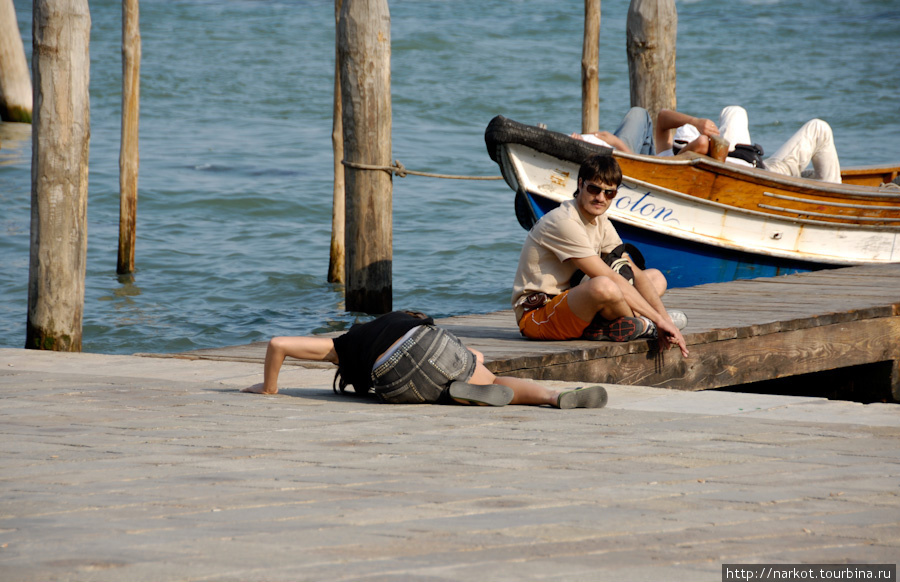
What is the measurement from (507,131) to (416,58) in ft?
77.9

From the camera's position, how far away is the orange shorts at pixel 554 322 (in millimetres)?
6285

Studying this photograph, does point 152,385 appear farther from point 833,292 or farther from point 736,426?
point 833,292

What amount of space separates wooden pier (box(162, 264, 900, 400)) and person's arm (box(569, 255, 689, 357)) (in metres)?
0.25

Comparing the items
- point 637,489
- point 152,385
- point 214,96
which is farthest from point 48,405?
point 214,96

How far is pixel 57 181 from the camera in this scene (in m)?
7.70

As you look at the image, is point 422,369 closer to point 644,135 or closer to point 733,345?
point 733,345

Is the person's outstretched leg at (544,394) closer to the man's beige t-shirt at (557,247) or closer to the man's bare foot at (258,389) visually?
the man's bare foot at (258,389)

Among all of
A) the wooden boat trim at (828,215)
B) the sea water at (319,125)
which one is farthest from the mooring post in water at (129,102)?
the wooden boat trim at (828,215)

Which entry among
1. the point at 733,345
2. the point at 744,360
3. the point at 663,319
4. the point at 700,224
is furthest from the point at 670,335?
the point at 700,224

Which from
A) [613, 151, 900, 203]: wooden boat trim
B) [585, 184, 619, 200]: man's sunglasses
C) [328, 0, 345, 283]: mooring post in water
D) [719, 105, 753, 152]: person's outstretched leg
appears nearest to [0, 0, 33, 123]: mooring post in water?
[328, 0, 345, 283]: mooring post in water

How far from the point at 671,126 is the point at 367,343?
239 inches

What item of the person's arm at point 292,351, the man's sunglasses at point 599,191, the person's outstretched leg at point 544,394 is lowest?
the person's outstretched leg at point 544,394

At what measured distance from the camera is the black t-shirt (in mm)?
5008

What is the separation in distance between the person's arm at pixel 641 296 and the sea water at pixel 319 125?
435cm
